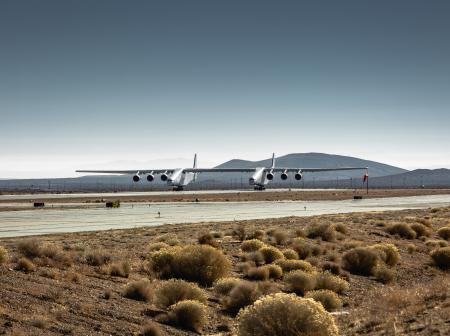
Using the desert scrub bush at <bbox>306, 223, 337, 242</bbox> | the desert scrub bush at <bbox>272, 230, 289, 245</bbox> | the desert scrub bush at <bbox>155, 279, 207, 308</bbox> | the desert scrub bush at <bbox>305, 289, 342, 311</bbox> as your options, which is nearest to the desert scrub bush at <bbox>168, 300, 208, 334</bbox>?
the desert scrub bush at <bbox>155, 279, 207, 308</bbox>

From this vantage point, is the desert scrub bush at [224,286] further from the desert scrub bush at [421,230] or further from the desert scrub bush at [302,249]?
the desert scrub bush at [421,230]

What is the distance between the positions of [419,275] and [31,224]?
80.7 feet

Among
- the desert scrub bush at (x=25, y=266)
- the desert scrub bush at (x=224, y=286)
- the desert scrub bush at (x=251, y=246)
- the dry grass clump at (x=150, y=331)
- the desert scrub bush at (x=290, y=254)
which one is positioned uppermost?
the desert scrub bush at (x=25, y=266)

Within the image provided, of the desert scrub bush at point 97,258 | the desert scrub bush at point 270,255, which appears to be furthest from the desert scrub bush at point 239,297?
the desert scrub bush at point 270,255

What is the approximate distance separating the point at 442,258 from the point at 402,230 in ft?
26.2

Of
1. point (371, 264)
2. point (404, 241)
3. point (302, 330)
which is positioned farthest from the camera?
point (404, 241)

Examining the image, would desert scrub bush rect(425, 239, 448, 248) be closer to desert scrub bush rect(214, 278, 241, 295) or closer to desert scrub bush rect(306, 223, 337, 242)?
desert scrub bush rect(306, 223, 337, 242)

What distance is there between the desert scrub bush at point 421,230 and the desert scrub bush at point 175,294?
22045mm

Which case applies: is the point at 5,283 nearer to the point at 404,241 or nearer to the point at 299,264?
the point at 299,264

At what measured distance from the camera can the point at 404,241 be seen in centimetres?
3131

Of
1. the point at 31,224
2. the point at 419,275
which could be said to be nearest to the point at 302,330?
the point at 419,275

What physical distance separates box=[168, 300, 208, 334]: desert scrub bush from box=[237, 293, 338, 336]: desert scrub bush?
3.06m

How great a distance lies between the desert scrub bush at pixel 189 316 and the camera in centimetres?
1326

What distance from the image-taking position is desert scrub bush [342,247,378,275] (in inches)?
885
